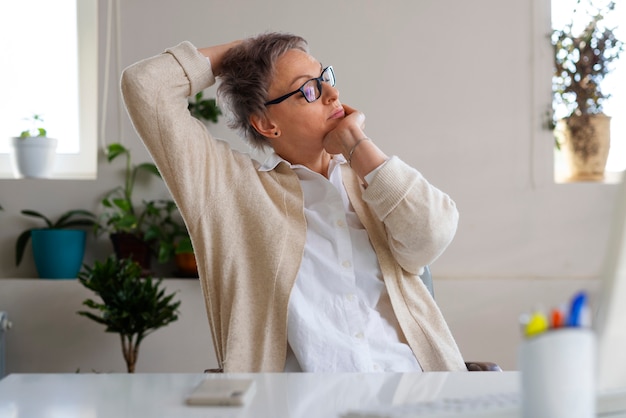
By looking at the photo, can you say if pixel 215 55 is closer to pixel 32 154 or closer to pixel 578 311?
pixel 578 311

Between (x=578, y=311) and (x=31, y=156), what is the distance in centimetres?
365

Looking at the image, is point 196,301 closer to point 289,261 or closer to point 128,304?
point 128,304

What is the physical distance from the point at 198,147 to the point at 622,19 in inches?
122

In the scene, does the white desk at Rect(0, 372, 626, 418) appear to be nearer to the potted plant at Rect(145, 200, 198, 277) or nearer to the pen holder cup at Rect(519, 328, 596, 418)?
the pen holder cup at Rect(519, 328, 596, 418)

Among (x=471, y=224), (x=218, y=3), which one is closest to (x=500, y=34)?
(x=471, y=224)

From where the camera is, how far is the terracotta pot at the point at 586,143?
4023mm

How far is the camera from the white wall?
396cm

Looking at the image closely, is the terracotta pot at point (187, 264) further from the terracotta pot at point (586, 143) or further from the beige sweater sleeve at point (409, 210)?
the beige sweater sleeve at point (409, 210)

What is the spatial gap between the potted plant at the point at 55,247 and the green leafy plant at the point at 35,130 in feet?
1.26

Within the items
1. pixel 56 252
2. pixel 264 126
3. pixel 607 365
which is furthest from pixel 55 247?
pixel 607 365

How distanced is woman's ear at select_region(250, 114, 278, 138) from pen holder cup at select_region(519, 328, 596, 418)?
4.64ft

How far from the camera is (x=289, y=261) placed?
1.78 metres

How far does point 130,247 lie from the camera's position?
12.3 ft

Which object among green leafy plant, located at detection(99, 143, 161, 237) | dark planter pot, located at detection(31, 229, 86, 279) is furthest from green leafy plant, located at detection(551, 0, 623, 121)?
dark planter pot, located at detection(31, 229, 86, 279)
